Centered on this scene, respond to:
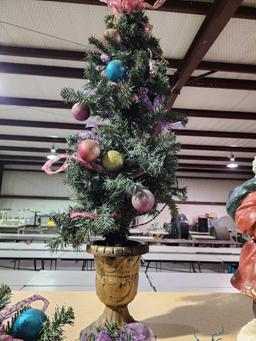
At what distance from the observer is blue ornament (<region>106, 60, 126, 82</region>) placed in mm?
753

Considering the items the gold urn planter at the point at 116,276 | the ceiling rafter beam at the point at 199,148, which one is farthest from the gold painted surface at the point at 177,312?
the ceiling rafter beam at the point at 199,148

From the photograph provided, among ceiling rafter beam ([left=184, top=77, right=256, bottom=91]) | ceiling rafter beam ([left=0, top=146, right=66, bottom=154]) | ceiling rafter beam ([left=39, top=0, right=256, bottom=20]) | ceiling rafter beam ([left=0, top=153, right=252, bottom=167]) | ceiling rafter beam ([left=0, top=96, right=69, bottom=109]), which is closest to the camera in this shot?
ceiling rafter beam ([left=39, top=0, right=256, bottom=20])

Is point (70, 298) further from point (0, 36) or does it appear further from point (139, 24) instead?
point (0, 36)

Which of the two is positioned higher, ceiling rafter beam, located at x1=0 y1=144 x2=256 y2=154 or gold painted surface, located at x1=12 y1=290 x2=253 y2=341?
ceiling rafter beam, located at x1=0 y1=144 x2=256 y2=154

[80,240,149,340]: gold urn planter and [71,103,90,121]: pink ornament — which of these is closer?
[80,240,149,340]: gold urn planter

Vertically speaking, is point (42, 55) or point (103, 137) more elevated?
point (42, 55)

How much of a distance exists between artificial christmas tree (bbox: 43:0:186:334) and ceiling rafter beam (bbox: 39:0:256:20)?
184 centimetres

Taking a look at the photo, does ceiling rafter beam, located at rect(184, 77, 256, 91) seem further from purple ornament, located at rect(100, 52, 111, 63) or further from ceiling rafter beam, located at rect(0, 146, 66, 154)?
ceiling rafter beam, located at rect(0, 146, 66, 154)

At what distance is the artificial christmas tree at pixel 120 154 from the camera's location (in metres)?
0.68

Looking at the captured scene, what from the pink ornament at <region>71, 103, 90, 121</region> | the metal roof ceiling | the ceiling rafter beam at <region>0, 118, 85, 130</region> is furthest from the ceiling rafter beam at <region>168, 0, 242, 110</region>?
the ceiling rafter beam at <region>0, 118, 85, 130</region>

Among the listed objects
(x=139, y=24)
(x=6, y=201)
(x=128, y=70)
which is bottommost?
(x=128, y=70)

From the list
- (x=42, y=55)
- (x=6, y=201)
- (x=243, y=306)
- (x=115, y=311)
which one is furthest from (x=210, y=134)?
(x=6, y=201)

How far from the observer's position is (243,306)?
1.01 meters

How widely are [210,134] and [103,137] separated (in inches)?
237
